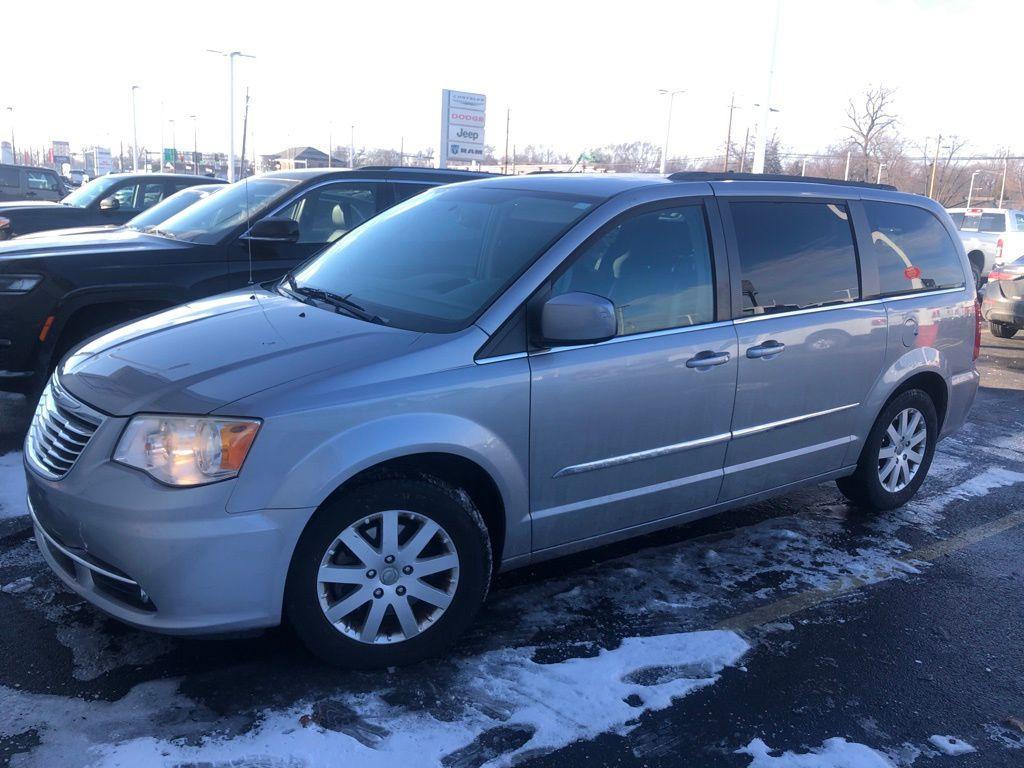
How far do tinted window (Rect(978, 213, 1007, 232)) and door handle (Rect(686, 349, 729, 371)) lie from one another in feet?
62.5

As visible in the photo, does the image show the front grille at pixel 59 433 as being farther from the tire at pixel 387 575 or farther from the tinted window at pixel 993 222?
the tinted window at pixel 993 222

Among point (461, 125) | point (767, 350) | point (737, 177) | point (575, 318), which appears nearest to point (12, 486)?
point (575, 318)

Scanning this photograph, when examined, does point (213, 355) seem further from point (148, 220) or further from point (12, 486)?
point (148, 220)

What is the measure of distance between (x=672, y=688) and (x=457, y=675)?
0.78 metres

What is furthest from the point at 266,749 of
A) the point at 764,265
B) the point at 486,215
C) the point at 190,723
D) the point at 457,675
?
the point at 764,265

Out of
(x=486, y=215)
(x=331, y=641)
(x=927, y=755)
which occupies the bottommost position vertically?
(x=927, y=755)

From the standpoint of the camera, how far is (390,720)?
2803 millimetres

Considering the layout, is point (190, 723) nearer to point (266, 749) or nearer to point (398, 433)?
point (266, 749)

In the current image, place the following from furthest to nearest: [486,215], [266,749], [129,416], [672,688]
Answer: [486,215]
[672,688]
[129,416]
[266,749]

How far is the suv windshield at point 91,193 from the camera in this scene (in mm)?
10992

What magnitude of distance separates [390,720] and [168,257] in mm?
4038

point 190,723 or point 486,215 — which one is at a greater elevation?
point 486,215

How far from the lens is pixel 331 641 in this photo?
9.72 feet

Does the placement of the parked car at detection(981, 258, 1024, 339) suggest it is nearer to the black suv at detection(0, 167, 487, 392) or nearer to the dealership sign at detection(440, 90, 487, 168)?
the black suv at detection(0, 167, 487, 392)
